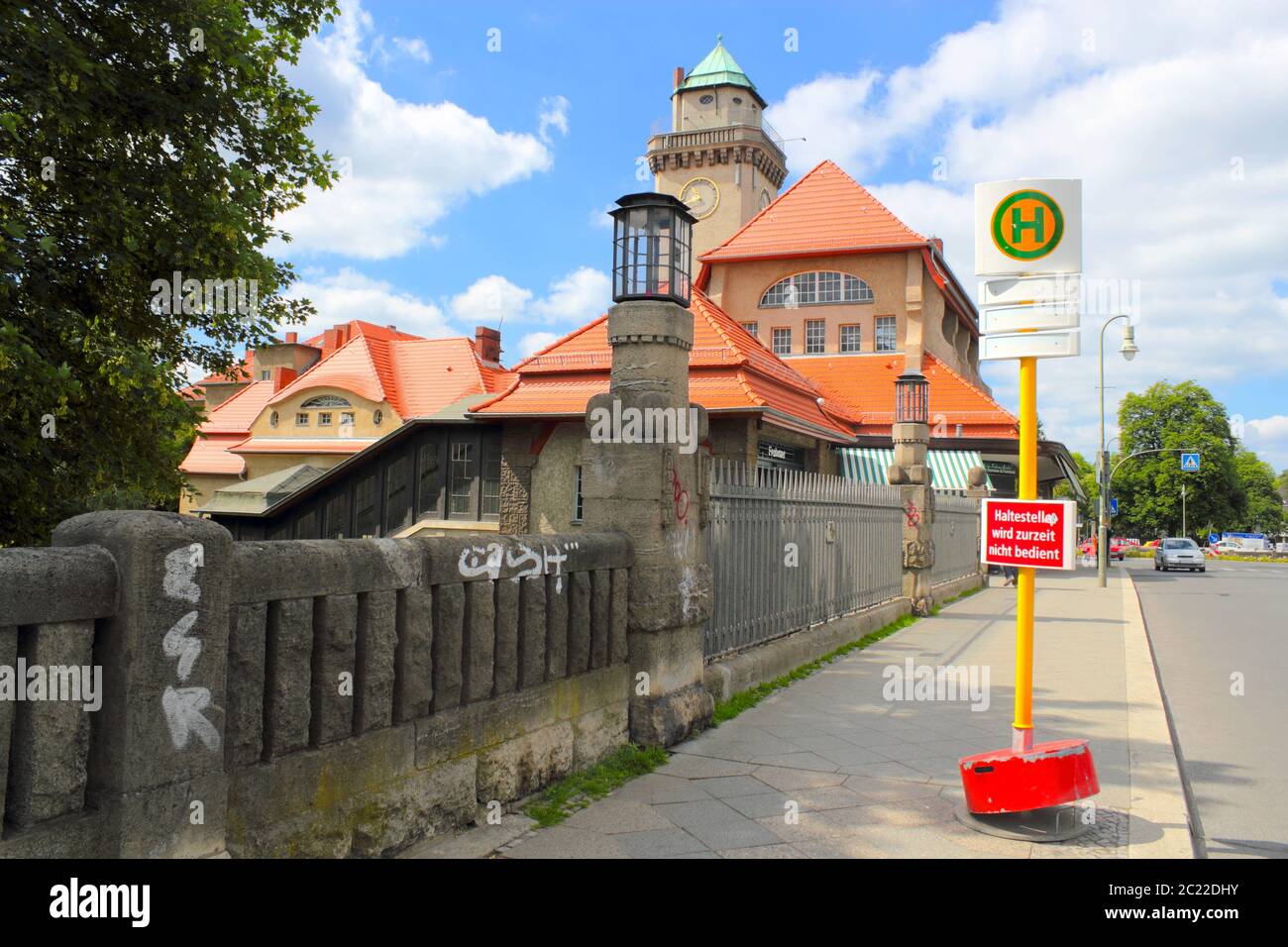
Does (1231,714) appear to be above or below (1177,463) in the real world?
below

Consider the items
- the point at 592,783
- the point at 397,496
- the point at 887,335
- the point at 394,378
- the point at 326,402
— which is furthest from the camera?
the point at 394,378

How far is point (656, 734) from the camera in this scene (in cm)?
615

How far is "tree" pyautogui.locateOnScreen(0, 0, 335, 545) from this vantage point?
8.65 metres

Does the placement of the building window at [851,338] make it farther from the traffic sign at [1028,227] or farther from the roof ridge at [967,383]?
the traffic sign at [1028,227]

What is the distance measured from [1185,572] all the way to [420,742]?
127 ft

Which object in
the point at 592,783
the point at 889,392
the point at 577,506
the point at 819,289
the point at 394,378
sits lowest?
the point at 592,783

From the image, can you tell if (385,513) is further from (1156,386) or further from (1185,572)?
(1156,386)

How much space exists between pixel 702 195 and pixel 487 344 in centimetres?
1560

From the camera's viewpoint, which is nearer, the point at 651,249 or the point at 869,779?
the point at 869,779

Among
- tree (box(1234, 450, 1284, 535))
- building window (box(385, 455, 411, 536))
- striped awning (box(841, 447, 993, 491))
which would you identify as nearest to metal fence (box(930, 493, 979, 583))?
striped awning (box(841, 447, 993, 491))

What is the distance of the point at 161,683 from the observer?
2.92 m

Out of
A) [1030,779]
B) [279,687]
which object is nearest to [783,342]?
[1030,779]

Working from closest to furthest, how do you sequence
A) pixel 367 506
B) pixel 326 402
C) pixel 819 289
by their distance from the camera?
pixel 367 506 → pixel 819 289 → pixel 326 402

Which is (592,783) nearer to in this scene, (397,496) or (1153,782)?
(1153,782)
